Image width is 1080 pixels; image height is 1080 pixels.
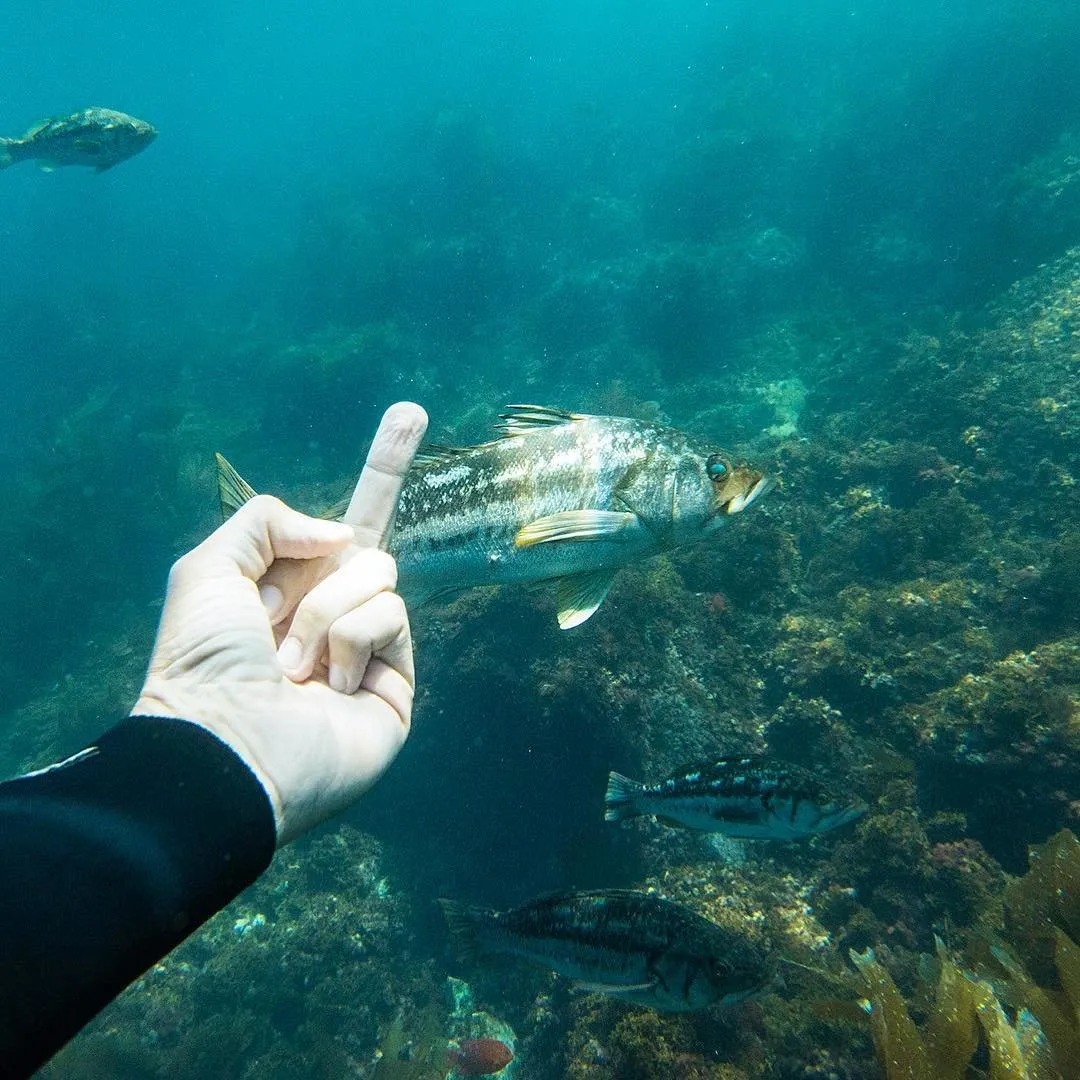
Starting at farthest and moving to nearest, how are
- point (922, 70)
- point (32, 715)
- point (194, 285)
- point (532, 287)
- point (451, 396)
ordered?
point (194, 285)
point (922, 70)
point (532, 287)
point (451, 396)
point (32, 715)

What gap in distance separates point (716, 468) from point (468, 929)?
3821 millimetres

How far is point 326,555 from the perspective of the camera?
2.09 metres

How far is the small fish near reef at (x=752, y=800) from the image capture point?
3.97 m

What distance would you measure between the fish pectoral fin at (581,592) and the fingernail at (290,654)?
2077 mm

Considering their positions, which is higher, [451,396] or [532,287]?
[532,287]

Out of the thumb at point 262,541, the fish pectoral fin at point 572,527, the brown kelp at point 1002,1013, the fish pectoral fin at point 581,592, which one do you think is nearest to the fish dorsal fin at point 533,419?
the fish pectoral fin at point 572,527

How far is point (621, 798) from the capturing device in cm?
440

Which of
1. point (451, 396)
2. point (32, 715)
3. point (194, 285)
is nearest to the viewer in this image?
point (32, 715)

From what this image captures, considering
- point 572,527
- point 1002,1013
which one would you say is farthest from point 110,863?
point 1002,1013

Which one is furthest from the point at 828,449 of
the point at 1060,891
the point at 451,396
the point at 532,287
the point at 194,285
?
the point at 194,285

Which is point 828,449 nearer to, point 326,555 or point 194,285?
point 326,555

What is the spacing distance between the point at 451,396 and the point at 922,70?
29.9 m

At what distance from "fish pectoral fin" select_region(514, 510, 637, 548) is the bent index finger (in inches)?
51.4

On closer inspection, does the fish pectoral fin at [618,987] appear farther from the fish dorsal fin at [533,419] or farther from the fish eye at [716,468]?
the fish dorsal fin at [533,419]
